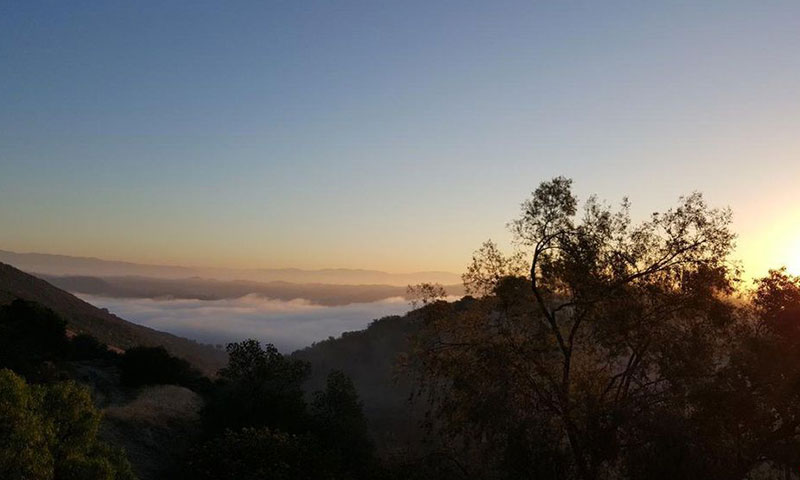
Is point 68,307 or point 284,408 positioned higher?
point 68,307

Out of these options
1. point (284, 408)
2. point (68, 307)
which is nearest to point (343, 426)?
point (284, 408)

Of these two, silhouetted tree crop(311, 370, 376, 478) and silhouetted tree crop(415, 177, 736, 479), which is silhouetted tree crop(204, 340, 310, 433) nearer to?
silhouetted tree crop(311, 370, 376, 478)

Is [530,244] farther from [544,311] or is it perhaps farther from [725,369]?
[725,369]

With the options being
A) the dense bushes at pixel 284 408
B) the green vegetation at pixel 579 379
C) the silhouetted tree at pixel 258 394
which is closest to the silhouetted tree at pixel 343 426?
the dense bushes at pixel 284 408

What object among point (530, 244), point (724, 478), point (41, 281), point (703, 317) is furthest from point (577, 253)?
point (41, 281)

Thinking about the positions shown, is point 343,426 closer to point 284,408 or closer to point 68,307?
point 284,408

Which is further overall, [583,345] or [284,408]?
[284,408]

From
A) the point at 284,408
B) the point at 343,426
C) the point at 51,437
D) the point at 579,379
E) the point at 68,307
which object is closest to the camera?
the point at 51,437

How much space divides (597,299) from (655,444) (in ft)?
16.4

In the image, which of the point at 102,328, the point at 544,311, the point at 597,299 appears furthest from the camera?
the point at 102,328

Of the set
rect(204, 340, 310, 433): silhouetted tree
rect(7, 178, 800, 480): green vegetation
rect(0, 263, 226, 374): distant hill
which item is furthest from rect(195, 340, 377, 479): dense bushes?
rect(0, 263, 226, 374): distant hill

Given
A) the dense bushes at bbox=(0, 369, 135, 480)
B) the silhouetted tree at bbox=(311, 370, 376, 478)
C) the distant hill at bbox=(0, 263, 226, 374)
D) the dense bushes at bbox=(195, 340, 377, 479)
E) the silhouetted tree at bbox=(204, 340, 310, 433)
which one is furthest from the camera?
the distant hill at bbox=(0, 263, 226, 374)

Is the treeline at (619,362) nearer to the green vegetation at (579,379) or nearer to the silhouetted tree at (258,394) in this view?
the green vegetation at (579,379)

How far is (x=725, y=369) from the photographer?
20484 mm
